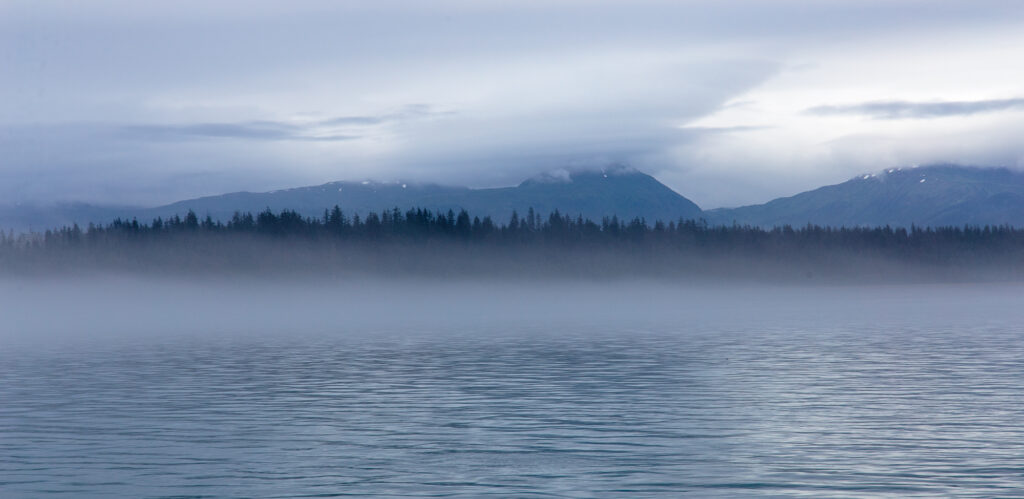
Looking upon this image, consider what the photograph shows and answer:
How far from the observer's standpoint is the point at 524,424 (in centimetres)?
3575

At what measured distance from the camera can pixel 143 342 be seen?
9238 centimetres

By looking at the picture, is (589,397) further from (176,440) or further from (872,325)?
(872,325)

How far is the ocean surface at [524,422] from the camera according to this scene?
2628 centimetres

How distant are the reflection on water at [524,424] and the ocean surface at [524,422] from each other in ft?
0.36

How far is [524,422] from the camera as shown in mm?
36219

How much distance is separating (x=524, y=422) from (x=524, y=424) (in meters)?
0.47

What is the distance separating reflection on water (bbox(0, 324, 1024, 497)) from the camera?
26328 mm

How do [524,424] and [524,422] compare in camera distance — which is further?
[524,422]

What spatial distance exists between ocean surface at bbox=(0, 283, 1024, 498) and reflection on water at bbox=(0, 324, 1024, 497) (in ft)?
0.36

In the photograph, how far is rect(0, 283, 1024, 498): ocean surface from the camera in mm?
26281

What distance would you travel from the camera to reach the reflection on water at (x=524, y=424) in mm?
26328

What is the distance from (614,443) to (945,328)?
233 ft

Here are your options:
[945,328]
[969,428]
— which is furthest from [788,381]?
[945,328]

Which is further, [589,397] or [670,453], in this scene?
[589,397]
